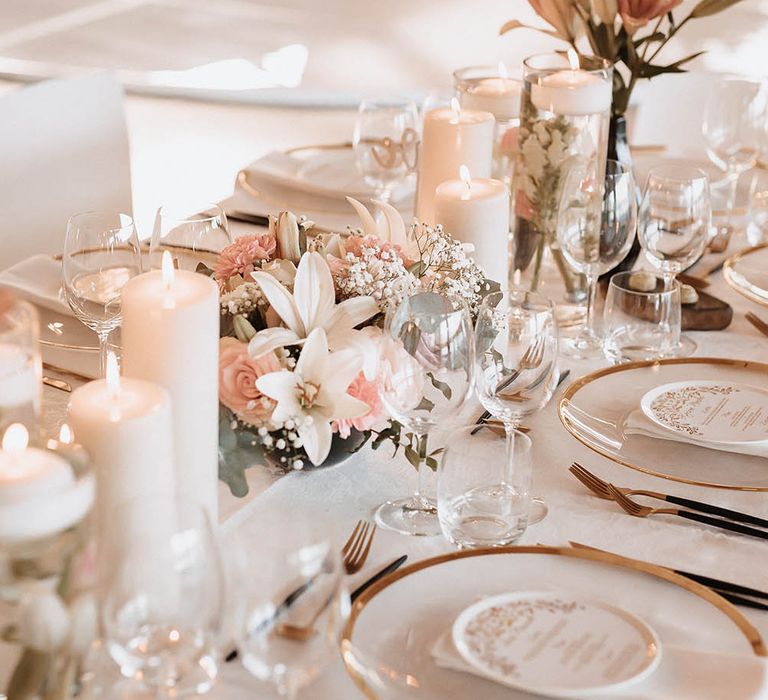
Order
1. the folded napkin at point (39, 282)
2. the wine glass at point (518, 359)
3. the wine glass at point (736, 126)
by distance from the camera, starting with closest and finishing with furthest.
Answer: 1. the wine glass at point (518, 359)
2. the folded napkin at point (39, 282)
3. the wine glass at point (736, 126)

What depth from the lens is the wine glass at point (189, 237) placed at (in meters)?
1.41

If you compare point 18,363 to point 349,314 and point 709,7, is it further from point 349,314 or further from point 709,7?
point 709,7

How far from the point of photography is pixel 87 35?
235 inches

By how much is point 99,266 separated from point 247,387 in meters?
0.35

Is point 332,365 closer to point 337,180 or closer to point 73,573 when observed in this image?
point 73,573

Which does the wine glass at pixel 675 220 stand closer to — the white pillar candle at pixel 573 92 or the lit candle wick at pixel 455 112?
the white pillar candle at pixel 573 92

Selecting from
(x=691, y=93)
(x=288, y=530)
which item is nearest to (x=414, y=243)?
(x=288, y=530)

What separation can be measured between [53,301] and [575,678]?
969 millimetres

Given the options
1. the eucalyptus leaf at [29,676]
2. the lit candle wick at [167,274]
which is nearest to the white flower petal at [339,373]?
the lit candle wick at [167,274]

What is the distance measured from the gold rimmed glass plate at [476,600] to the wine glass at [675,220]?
2.20 feet

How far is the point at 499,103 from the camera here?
6.54 feet

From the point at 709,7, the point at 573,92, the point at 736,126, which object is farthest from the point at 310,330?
the point at 736,126

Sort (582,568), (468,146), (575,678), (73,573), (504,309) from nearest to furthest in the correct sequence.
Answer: (73,573) → (575,678) → (582,568) → (504,309) → (468,146)

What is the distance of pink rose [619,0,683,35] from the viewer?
5.82 ft
